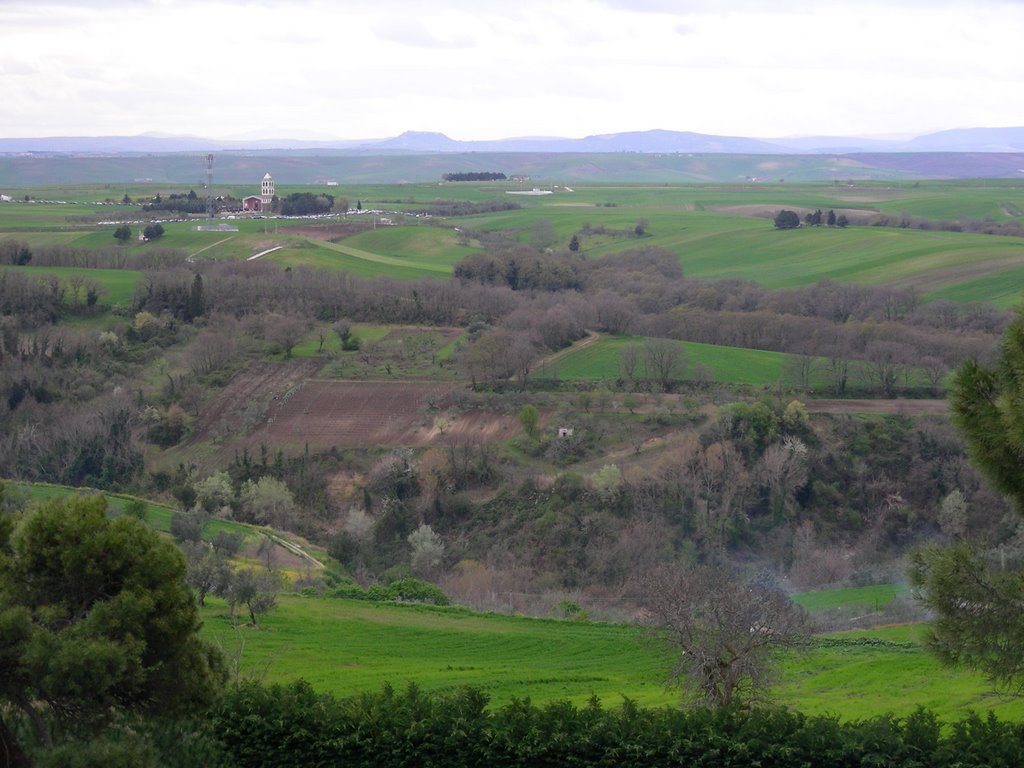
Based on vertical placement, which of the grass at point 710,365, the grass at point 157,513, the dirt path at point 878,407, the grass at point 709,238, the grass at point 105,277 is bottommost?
the grass at point 157,513

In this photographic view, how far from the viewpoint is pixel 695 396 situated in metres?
50.5

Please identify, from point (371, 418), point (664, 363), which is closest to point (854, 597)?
point (664, 363)

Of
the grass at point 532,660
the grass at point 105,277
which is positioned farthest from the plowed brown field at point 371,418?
the grass at point 532,660

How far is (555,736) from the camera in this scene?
48.3ft

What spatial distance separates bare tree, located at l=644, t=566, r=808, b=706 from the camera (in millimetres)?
15922

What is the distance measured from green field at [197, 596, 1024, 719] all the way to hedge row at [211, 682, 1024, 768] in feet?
5.57

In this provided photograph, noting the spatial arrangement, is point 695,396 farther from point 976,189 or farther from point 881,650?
point 976,189

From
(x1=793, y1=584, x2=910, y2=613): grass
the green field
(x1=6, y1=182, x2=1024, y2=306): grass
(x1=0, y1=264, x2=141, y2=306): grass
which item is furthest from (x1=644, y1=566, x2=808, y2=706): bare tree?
(x1=0, y1=264, x2=141, y2=306): grass

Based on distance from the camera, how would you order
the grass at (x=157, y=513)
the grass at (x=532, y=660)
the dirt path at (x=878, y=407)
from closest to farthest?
the grass at (x=532, y=660)
the grass at (x=157, y=513)
the dirt path at (x=878, y=407)

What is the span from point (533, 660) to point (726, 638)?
7040mm

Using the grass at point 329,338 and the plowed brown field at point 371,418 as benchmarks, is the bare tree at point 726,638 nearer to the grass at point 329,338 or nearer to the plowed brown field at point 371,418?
the plowed brown field at point 371,418

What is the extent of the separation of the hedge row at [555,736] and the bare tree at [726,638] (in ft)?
1.87

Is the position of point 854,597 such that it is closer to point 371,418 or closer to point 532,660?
point 532,660

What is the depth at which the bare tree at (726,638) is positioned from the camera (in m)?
15.9
